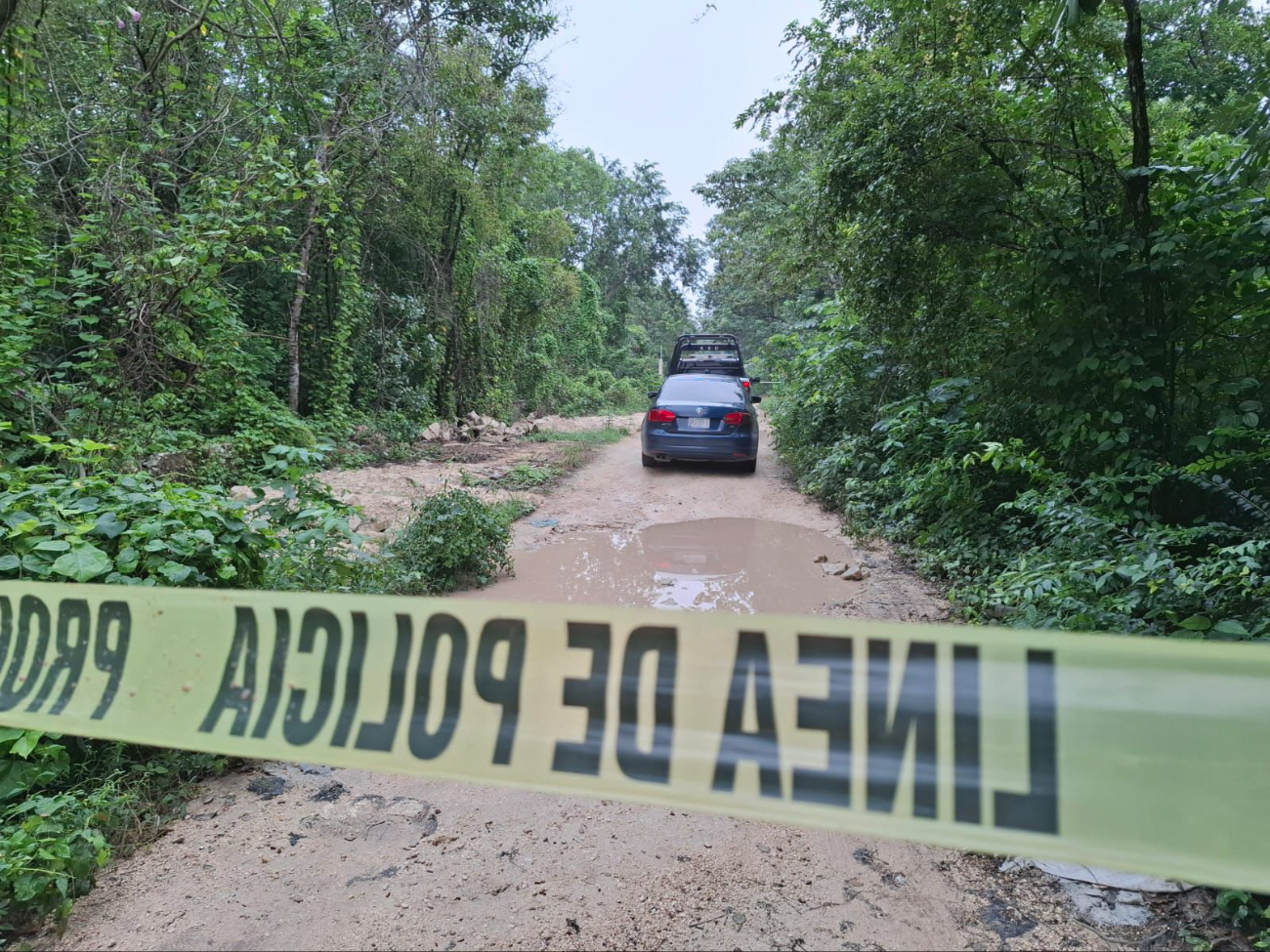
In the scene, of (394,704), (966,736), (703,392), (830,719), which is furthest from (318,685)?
(703,392)

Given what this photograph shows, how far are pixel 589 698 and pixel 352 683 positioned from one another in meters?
0.61

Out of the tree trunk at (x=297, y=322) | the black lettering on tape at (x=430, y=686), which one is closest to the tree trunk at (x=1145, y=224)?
the black lettering on tape at (x=430, y=686)

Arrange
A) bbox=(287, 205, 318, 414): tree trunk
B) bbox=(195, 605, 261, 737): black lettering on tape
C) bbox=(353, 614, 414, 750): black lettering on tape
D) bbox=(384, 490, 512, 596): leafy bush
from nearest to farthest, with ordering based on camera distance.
Answer: bbox=(353, 614, 414, 750): black lettering on tape → bbox=(195, 605, 261, 737): black lettering on tape → bbox=(384, 490, 512, 596): leafy bush → bbox=(287, 205, 318, 414): tree trunk

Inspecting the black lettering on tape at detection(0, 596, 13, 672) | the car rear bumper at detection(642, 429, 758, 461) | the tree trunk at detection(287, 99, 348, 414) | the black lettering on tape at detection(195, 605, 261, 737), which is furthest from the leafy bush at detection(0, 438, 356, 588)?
the tree trunk at detection(287, 99, 348, 414)

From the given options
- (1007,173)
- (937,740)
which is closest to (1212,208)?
(1007,173)

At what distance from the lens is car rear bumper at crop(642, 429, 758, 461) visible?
9.16m

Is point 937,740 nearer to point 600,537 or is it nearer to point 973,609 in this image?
point 973,609

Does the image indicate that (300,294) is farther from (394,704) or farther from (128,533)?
(394,704)

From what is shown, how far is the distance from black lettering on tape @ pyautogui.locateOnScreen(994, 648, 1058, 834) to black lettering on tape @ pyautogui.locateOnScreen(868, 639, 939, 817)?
0.14m

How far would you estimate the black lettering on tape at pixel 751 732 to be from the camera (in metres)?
1.41

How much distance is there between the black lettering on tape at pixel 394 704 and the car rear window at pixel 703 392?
7815 millimetres

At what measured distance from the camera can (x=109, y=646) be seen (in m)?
1.88

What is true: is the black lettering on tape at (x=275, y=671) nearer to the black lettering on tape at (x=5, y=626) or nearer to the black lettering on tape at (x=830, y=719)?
the black lettering on tape at (x=5, y=626)

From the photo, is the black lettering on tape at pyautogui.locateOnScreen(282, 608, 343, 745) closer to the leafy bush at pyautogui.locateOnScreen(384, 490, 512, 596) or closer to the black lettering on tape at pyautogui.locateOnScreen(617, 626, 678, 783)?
the black lettering on tape at pyautogui.locateOnScreen(617, 626, 678, 783)
